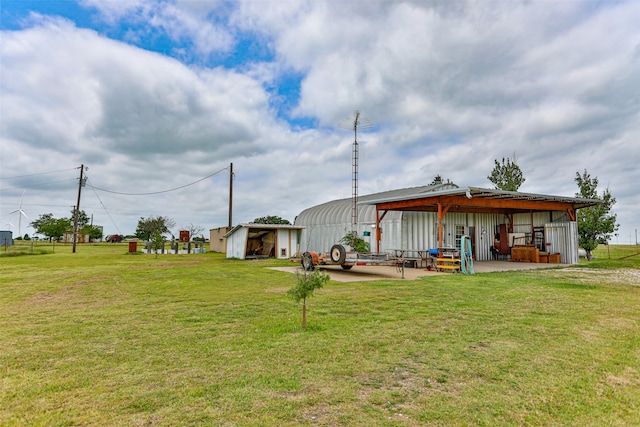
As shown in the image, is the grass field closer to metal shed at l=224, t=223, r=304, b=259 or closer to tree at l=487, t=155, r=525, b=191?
metal shed at l=224, t=223, r=304, b=259

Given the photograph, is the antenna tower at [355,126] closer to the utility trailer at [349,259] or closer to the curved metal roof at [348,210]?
the curved metal roof at [348,210]

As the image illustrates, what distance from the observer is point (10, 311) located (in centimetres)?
737

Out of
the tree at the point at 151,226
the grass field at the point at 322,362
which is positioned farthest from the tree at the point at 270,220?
the grass field at the point at 322,362

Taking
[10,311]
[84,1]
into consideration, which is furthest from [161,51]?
[10,311]

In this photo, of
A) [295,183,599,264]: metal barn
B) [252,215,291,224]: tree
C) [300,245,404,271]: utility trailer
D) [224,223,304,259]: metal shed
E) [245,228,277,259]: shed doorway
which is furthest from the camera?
[252,215,291,224]: tree

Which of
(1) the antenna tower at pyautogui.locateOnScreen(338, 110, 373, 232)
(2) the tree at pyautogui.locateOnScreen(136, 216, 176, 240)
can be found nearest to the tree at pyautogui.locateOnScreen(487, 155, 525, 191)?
(1) the antenna tower at pyautogui.locateOnScreen(338, 110, 373, 232)

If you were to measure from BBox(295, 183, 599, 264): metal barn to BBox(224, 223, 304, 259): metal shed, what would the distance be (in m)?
3.00

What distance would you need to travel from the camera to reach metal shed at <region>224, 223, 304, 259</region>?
80.7ft

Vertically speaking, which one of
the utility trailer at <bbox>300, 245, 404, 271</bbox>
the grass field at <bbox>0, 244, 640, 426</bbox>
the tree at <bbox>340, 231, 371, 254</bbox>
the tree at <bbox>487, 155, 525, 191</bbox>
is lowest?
the grass field at <bbox>0, 244, 640, 426</bbox>

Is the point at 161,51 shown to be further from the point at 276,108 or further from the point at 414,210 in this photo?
the point at 414,210

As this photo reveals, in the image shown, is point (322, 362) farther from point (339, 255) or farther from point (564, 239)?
point (564, 239)

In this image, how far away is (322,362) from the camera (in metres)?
4.29

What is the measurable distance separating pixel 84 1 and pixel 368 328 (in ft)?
42.0

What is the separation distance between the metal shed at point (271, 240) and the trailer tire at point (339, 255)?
9.93 metres
